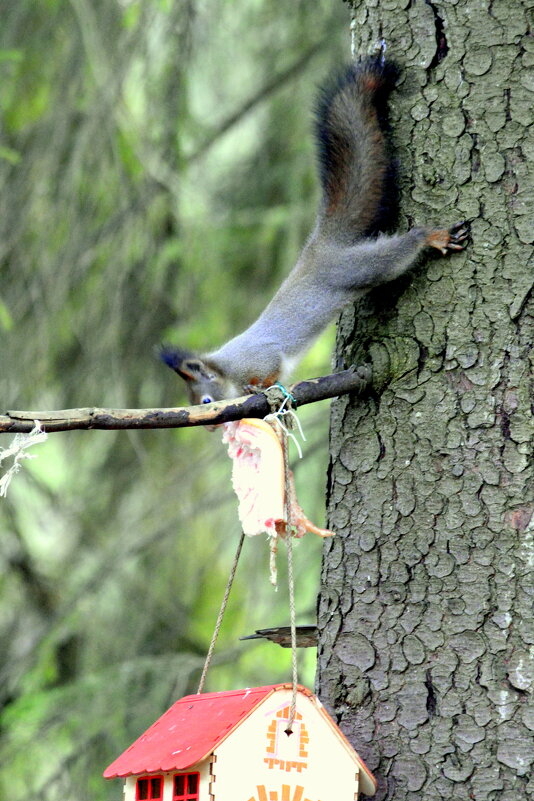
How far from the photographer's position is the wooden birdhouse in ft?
3.84

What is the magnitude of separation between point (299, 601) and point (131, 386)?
2.56 ft

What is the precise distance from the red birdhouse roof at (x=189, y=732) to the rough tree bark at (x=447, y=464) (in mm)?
228

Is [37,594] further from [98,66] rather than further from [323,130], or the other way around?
[323,130]

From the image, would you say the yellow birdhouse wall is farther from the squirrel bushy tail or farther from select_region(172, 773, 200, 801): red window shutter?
the squirrel bushy tail

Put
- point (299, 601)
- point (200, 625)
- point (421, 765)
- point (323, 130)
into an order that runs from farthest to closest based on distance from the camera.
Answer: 1. point (200, 625)
2. point (299, 601)
3. point (323, 130)
4. point (421, 765)

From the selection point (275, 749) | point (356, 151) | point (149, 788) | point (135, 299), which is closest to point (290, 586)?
point (275, 749)

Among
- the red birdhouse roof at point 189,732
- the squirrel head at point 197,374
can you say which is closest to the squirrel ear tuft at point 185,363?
the squirrel head at point 197,374

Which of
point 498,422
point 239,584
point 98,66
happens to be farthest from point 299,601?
point 498,422

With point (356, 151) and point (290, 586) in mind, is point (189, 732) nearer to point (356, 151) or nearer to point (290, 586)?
point (290, 586)

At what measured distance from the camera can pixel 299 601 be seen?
3.04 meters

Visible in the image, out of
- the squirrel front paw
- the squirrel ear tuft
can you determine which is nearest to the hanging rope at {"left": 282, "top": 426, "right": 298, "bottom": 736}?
the squirrel front paw

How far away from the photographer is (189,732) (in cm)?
125

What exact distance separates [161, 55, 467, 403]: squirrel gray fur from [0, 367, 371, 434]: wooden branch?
0.22 meters

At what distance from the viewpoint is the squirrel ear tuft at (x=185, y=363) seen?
2047mm
